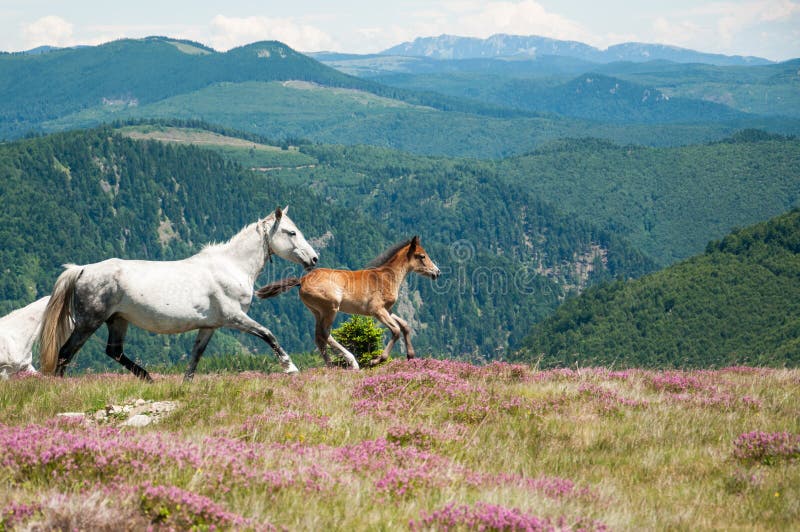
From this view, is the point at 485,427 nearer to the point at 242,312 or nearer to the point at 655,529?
the point at 655,529

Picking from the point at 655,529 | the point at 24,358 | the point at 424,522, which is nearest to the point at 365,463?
the point at 424,522

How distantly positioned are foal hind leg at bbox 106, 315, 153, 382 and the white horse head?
3.37 metres

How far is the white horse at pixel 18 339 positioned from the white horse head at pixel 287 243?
16.3 feet

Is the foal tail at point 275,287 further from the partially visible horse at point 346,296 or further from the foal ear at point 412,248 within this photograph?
the foal ear at point 412,248

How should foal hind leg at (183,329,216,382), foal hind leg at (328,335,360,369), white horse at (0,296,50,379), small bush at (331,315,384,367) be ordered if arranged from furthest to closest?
small bush at (331,315,384,367), white horse at (0,296,50,379), foal hind leg at (328,335,360,369), foal hind leg at (183,329,216,382)

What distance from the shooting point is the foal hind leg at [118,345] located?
15.0m

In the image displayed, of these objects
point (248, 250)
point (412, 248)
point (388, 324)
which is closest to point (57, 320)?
point (248, 250)

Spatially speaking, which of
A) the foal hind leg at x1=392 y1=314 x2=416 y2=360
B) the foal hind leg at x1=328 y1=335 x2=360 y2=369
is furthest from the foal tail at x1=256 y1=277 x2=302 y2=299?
the foal hind leg at x1=392 y1=314 x2=416 y2=360

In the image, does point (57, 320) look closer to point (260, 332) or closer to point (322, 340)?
point (260, 332)

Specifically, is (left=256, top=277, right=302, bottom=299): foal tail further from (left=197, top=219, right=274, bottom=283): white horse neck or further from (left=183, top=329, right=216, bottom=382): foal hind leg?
(left=183, top=329, right=216, bottom=382): foal hind leg

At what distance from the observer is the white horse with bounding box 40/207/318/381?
1447 centimetres

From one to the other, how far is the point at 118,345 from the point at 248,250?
304 centimetres

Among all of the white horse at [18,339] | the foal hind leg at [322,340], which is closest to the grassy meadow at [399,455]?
the foal hind leg at [322,340]

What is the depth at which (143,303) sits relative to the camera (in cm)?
1451
